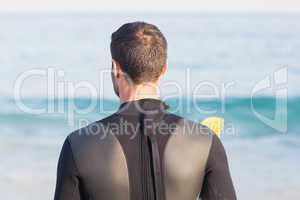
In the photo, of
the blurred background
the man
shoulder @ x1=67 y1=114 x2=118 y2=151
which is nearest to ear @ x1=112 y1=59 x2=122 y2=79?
the man

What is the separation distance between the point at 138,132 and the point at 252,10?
11157 millimetres

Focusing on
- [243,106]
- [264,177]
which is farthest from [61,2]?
[264,177]

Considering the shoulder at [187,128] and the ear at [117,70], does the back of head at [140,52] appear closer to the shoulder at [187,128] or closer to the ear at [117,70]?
the ear at [117,70]

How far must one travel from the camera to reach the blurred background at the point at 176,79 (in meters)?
7.12

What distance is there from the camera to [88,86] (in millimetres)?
9703

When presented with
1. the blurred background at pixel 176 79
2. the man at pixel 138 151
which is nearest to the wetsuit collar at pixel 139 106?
the man at pixel 138 151

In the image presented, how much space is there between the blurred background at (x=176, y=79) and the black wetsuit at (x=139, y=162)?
404cm

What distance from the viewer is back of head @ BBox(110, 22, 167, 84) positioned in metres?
1.88

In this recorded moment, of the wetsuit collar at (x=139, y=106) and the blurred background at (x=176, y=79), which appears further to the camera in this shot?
the blurred background at (x=176, y=79)

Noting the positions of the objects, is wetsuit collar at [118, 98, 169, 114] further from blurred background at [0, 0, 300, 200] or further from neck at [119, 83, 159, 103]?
blurred background at [0, 0, 300, 200]

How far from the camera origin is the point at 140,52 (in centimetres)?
188

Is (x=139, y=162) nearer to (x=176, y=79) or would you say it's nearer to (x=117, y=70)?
(x=117, y=70)

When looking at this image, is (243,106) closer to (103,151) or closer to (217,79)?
(217,79)

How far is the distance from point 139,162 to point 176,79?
7.86 metres
